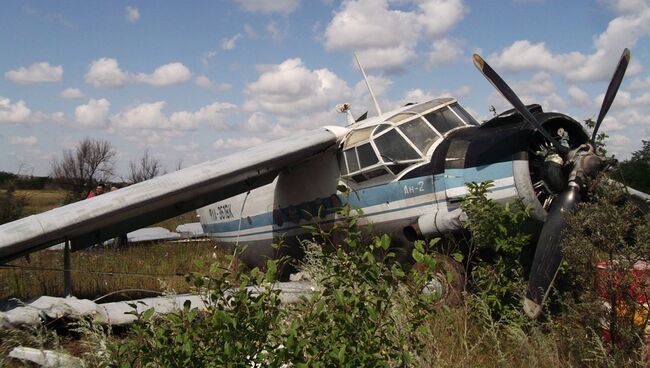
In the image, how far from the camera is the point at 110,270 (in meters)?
11.2

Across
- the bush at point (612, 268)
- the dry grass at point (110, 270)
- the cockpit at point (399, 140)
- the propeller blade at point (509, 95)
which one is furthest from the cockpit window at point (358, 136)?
the bush at point (612, 268)

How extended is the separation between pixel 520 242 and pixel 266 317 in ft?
10.4

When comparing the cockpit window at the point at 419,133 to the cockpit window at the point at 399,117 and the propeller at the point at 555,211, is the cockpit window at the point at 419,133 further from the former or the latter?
the propeller at the point at 555,211

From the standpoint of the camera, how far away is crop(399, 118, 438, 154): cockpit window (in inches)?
308

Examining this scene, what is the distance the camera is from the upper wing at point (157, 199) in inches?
256

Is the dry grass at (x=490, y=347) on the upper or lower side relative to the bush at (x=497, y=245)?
lower

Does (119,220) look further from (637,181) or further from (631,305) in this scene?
(637,181)

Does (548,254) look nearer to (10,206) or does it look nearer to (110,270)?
(110,270)

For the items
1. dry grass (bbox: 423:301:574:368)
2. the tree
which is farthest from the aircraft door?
the tree

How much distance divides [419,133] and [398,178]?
0.72 m

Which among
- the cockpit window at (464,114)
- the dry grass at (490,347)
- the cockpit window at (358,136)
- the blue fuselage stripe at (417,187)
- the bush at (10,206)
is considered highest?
the cockpit window at (464,114)

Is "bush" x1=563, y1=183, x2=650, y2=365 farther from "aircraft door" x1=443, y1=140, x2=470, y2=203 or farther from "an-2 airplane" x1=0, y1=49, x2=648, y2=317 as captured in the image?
"aircraft door" x1=443, y1=140, x2=470, y2=203

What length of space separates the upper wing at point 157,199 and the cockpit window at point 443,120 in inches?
59.4

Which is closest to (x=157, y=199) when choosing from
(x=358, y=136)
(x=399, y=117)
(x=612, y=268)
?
(x=358, y=136)
